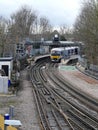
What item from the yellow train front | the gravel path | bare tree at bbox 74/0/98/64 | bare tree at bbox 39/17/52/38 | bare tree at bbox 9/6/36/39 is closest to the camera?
the gravel path

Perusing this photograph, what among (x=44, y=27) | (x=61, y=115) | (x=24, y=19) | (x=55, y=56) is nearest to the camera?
(x=61, y=115)

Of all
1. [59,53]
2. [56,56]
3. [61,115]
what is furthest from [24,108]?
[59,53]

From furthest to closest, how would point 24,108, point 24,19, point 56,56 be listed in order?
point 24,19
point 56,56
point 24,108

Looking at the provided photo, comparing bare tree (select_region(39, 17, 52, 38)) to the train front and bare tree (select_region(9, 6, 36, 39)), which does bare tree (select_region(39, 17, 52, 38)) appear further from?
the train front

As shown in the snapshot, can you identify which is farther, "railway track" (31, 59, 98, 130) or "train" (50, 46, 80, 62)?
"train" (50, 46, 80, 62)

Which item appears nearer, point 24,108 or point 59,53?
point 24,108

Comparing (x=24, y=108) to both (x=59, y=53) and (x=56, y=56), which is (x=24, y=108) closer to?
(x=56, y=56)

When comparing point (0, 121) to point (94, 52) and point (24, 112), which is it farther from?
point (94, 52)

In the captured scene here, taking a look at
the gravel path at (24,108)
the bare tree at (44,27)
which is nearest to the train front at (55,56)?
the gravel path at (24,108)

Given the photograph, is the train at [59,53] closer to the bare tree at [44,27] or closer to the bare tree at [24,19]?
the bare tree at [24,19]

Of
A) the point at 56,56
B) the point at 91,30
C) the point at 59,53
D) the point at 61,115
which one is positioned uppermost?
the point at 91,30

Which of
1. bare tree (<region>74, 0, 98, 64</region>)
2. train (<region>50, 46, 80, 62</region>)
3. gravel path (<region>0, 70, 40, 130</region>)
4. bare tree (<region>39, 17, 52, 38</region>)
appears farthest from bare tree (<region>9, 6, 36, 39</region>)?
gravel path (<region>0, 70, 40, 130</region>)

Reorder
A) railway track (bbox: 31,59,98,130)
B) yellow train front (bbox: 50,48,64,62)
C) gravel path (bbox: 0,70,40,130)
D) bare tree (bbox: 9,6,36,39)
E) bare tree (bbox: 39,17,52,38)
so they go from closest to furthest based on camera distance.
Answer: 1. railway track (bbox: 31,59,98,130)
2. gravel path (bbox: 0,70,40,130)
3. yellow train front (bbox: 50,48,64,62)
4. bare tree (bbox: 9,6,36,39)
5. bare tree (bbox: 39,17,52,38)

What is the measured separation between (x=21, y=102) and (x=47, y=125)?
890 centimetres
